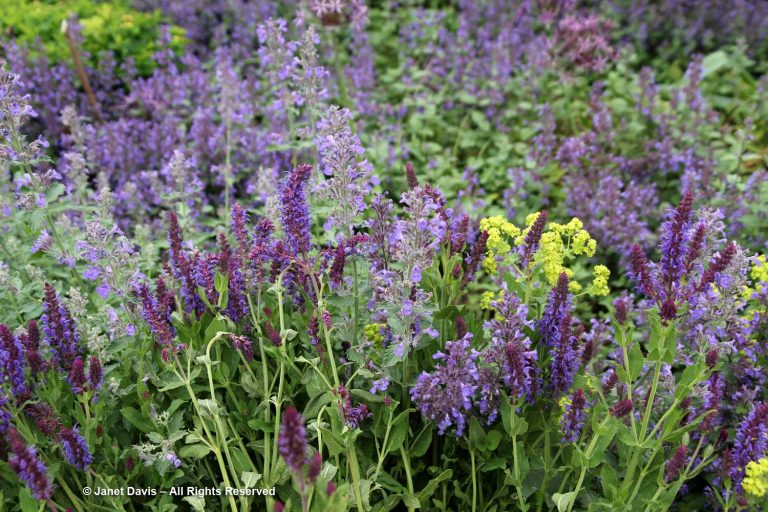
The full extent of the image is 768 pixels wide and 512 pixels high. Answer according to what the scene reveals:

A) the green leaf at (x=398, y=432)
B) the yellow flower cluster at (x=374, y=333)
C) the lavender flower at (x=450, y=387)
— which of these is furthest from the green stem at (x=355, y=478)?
the yellow flower cluster at (x=374, y=333)

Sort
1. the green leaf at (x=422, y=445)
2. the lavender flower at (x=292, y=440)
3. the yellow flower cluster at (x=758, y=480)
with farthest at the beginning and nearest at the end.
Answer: the green leaf at (x=422, y=445) < the yellow flower cluster at (x=758, y=480) < the lavender flower at (x=292, y=440)

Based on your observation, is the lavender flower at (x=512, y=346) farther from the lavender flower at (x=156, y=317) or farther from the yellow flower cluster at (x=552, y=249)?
the lavender flower at (x=156, y=317)

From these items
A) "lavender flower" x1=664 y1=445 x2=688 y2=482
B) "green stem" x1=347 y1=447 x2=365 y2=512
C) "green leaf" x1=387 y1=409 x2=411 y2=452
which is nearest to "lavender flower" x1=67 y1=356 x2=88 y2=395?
"green stem" x1=347 y1=447 x2=365 y2=512

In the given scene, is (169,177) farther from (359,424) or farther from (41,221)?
(359,424)

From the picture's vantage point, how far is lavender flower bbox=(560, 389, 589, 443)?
2.21 metres

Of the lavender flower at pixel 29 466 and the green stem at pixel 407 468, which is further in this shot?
the green stem at pixel 407 468

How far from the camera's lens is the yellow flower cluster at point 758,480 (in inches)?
81.6

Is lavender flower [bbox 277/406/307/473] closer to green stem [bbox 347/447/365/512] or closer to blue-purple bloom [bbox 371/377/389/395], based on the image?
green stem [bbox 347/447/365/512]

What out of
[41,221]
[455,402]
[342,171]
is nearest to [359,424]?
[455,402]

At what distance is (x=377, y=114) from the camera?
5418 mm

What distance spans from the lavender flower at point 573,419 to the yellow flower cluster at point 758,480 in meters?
0.49

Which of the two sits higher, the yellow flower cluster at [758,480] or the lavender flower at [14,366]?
the lavender flower at [14,366]

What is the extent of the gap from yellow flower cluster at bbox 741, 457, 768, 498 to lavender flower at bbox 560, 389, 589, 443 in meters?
0.49

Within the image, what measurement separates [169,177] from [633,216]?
262 centimetres
